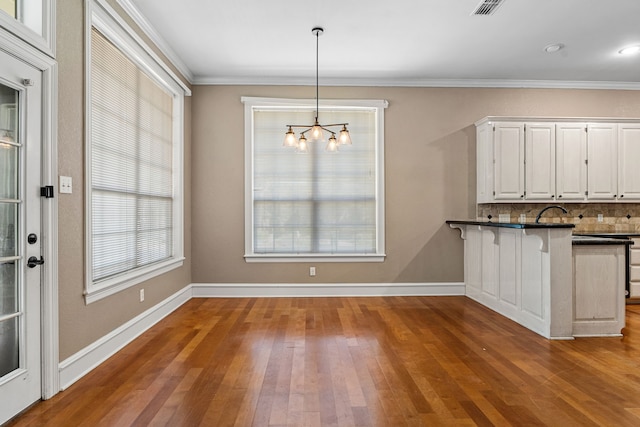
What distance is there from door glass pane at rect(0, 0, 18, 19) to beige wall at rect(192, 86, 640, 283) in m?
2.95

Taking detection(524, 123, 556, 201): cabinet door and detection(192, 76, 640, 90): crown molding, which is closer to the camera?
detection(524, 123, 556, 201): cabinet door

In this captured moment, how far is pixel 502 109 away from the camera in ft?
17.4

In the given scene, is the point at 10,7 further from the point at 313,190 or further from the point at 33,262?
the point at 313,190

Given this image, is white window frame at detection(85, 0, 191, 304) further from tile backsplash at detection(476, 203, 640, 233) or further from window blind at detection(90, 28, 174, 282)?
tile backsplash at detection(476, 203, 640, 233)

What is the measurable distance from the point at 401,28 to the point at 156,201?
10.4 ft

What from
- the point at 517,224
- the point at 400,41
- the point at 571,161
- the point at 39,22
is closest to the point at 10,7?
the point at 39,22

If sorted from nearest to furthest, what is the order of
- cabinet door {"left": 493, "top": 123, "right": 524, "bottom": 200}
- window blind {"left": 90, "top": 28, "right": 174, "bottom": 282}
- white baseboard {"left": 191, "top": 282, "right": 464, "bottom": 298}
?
Answer: window blind {"left": 90, "top": 28, "right": 174, "bottom": 282} < cabinet door {"left": 493, "top": 123, "right": 524, "bottom": 200} < white baseboard {"left": 191, "top": 282, "right": 464, "bottom": 298}

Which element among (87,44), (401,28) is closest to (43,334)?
(87,44)

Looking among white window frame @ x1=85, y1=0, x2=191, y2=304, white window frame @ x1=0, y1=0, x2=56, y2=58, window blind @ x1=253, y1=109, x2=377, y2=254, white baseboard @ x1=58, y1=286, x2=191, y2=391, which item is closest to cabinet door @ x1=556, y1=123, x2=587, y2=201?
window blind @ x1=253, y1=109, x2=377, y2=254

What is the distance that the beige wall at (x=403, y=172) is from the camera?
518 cm

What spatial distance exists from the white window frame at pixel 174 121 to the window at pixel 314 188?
89 cm

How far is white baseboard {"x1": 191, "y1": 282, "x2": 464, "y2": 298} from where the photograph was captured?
5160 millimetres

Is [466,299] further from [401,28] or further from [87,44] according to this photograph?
[87,44]

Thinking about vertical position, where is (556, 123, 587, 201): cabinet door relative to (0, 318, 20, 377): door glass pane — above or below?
above
